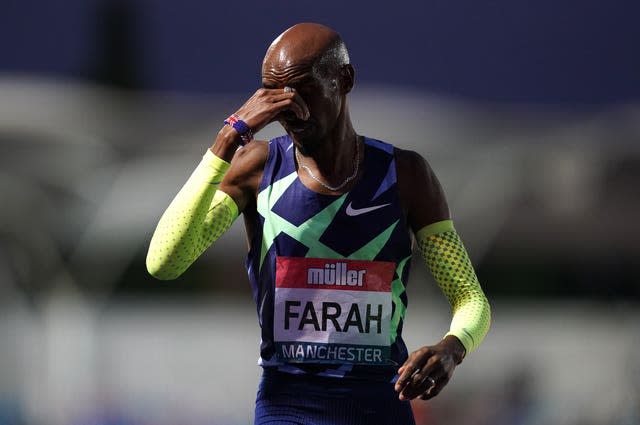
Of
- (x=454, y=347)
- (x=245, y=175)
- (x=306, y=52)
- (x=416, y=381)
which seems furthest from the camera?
(x=245, y=175)

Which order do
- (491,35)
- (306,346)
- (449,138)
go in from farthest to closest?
(491,35)
(449,138)
(306,346)

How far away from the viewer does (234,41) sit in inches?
426

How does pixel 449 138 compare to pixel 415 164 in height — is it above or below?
below

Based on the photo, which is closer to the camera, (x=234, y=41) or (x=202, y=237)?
(x=202, y=237)

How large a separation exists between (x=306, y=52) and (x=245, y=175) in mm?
418

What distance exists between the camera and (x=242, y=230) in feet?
32.4

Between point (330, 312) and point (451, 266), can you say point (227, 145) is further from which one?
point (451, 266)

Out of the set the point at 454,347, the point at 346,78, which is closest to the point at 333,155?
the point at 346,78

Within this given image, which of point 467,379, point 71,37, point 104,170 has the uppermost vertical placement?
point 71,37

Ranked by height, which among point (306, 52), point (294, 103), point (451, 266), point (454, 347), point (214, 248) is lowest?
point (214, 248)

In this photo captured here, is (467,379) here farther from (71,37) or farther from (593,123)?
(71,37)

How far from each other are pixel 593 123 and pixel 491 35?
124cm

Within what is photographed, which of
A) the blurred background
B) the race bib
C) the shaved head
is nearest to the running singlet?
the race bib

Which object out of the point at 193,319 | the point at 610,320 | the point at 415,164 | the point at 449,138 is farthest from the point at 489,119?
the point at 415,164
